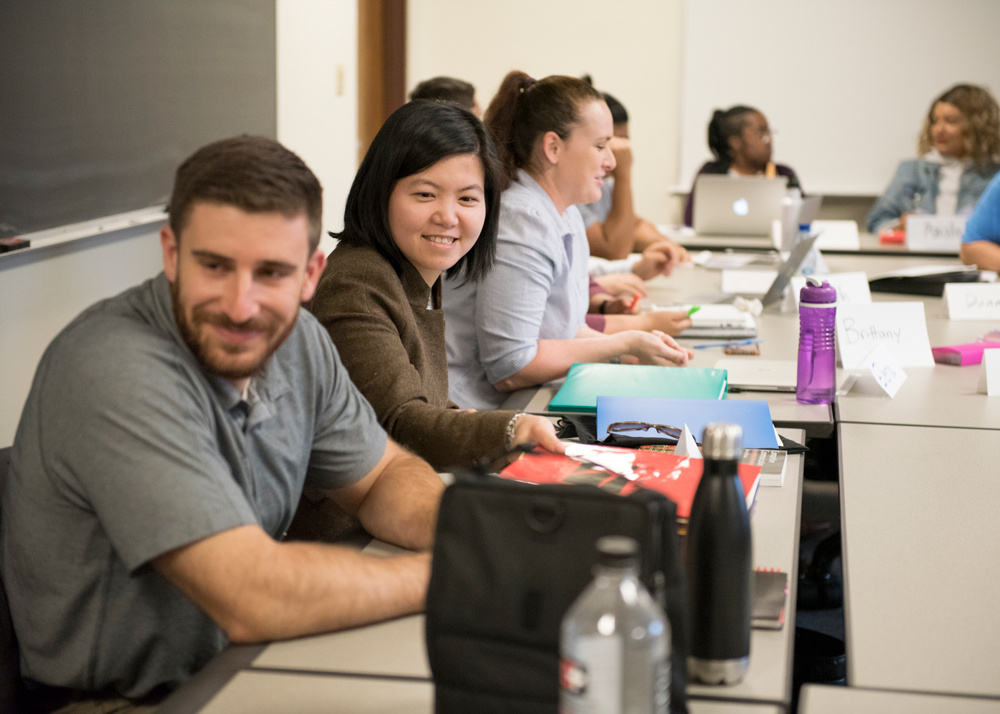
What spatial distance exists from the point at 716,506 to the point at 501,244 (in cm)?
131

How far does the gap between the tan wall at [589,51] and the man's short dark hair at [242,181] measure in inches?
200

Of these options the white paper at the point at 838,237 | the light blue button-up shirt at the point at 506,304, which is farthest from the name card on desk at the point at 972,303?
the white paper at the point at 838,237

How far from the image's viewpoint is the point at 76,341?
3.17 feet

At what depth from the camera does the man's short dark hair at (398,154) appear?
1592mm

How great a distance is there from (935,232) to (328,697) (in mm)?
3699

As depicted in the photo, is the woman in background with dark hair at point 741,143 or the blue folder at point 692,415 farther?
the woman in background with dark hair at point 741,143

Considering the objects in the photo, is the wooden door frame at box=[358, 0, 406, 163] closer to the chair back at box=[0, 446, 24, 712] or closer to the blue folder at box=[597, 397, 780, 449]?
the blue folder at box=[597, 397, 780, 449]

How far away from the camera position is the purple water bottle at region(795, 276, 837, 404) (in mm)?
1736

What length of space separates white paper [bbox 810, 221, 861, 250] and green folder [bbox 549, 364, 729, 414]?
232cm

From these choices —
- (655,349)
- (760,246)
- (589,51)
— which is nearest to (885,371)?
(655,349)

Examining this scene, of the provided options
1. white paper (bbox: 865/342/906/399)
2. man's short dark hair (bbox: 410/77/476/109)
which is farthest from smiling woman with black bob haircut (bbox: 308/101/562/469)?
man's short dark hair (bbox: 410/77/476/109)

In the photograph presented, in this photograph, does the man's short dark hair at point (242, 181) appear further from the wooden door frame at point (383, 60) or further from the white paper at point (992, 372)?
the wooden door frame at point (383, 60)

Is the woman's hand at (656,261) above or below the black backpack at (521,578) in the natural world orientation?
above

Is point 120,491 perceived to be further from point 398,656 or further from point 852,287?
point 852,287
